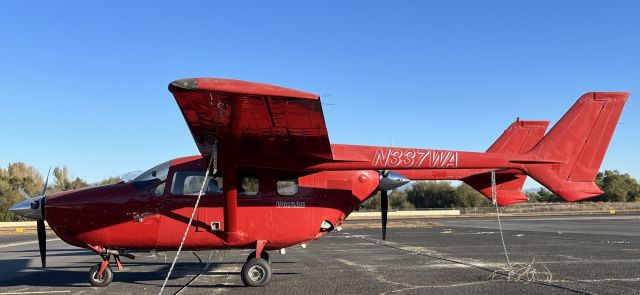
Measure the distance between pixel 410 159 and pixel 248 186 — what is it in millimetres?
3436

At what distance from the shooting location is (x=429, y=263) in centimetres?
1232

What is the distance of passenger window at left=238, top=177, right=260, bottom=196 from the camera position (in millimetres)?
9875

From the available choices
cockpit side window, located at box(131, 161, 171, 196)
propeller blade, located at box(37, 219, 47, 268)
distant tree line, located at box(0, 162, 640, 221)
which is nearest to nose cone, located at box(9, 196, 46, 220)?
propeller blade, located at box(37, 219, 47, 268)

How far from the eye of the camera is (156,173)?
9.97 m

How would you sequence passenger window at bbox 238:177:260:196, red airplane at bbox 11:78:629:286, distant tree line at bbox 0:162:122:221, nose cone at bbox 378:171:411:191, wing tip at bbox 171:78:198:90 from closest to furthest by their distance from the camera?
1. wing tip at bbox 171:78:198:90
2. red airplane at bbox 11:78:629:286
3. passenger window at bbox 238:177:260:196
4. nose cone at bbox 378:171:411:191
5. distant tree line at bbox 0:162:122:221

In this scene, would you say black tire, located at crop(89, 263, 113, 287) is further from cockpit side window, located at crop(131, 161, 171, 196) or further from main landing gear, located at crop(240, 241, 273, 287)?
main landing gear, located at crop(240, 241, 273, 287)

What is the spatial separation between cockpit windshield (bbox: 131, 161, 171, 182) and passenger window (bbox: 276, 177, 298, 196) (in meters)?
2.37

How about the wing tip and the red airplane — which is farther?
the red airplane

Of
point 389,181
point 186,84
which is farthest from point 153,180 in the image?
point 389,181

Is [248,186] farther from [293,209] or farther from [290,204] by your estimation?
[293,209]

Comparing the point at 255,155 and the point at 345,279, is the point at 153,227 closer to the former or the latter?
the point at 255,155

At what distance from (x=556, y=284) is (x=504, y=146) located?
423 inches

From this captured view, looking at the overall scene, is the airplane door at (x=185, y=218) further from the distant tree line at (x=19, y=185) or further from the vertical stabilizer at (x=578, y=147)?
the distant tree line at (x=19, y=185)

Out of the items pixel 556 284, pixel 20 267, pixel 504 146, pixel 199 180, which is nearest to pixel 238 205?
pixel 199 180
